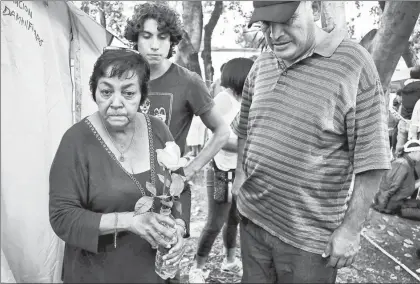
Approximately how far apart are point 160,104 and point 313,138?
1.14 meters

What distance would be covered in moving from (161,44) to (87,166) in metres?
1.37

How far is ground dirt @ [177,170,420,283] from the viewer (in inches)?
155

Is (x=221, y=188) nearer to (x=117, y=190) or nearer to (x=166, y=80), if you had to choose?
(x=166, y=80)

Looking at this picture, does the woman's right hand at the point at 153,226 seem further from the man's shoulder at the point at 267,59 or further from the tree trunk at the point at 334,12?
the tree trunk at the point at 334,12

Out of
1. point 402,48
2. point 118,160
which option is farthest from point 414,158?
point 118,160

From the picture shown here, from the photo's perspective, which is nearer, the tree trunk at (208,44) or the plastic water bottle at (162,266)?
the plastic water bottle at (162,266)

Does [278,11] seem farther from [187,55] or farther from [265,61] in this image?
[187,55]

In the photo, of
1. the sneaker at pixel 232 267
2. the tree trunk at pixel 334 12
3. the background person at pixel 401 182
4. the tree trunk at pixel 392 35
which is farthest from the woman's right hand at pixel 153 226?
the tree trunk at pixel 334 12

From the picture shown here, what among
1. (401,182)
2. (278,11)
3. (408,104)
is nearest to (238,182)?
(278,11)

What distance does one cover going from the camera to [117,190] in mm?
1793

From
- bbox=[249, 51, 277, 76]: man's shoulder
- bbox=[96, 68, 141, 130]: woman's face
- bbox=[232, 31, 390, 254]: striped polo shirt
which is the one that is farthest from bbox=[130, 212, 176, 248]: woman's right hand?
bbox=[249, 51, 277, 76]: man's shoulder

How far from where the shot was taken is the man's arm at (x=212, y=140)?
297cm

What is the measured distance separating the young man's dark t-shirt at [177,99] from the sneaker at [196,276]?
4.99 feet

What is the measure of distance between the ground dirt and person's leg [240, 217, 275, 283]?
4.94 ft
